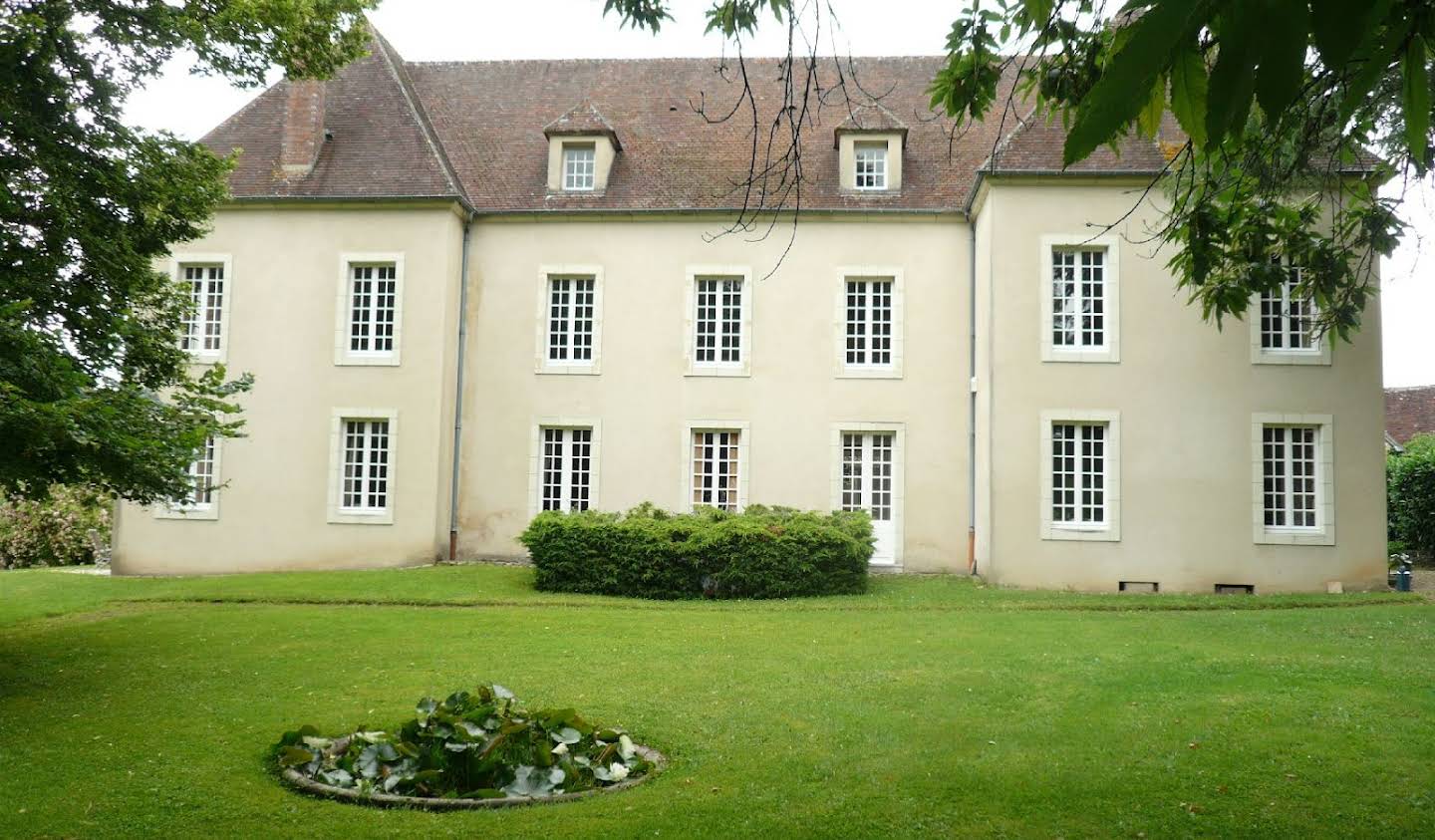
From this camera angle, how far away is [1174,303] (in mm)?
17672

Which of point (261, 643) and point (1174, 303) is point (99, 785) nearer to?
point (261, 643)

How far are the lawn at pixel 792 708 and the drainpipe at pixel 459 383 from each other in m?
5.55

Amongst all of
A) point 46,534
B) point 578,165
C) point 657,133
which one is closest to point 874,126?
point 657,133

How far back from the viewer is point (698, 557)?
623 inches

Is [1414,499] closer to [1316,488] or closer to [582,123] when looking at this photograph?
[1316,488]

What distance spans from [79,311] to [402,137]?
1161cm

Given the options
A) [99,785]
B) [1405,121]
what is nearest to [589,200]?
[99,785]

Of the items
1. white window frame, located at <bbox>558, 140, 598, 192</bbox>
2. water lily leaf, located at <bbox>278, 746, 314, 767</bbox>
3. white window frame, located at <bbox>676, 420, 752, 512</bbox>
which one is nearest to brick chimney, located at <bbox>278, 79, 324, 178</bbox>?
white window frame, located at <bbox>558, 140, 598, 192</bbox>

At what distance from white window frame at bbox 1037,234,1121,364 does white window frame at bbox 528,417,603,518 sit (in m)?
8.16

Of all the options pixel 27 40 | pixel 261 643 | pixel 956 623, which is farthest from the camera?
pixel 956 623

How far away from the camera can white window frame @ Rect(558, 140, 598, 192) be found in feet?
67.9

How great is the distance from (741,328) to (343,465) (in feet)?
26.0

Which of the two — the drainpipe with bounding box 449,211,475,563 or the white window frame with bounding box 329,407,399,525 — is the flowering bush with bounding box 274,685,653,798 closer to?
the white window frame with bounding box 329,407,399,525

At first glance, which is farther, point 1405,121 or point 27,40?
point 27,40
